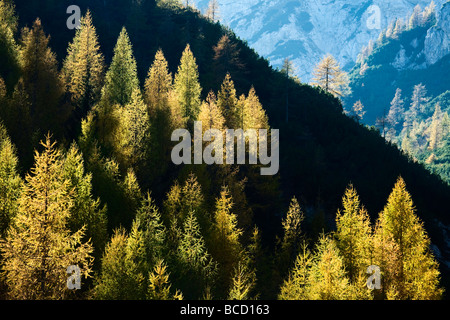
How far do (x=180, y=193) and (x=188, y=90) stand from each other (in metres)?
15.0

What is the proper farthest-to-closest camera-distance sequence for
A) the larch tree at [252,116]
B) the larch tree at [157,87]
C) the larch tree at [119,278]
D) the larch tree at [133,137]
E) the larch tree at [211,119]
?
the larch tree at [252,116]
the larch tree at [157,87]
the larch tree at [211,119]
the larch tree at [133,137]
the larch tree at [119,278]

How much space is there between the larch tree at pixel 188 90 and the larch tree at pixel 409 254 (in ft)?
69.7

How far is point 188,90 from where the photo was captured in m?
39.4

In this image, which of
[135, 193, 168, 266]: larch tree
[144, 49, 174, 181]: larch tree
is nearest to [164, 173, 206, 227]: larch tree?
[135, 193, 168, 266]: larch tree

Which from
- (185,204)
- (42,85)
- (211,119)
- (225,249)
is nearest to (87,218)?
(185,204)

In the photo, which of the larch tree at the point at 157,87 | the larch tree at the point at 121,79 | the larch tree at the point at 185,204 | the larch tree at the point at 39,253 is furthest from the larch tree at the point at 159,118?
the larch tree at the point at 39,253

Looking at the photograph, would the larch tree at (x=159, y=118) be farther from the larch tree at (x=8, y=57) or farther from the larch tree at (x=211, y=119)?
the larch tree at (x=8, y=57)

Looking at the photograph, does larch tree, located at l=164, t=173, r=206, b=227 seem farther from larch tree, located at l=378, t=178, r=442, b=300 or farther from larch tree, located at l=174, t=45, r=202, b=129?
larch tree, located at l=378, t=178, r=442, b=300

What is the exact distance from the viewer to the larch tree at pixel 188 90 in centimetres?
3784

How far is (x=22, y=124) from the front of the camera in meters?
31.0

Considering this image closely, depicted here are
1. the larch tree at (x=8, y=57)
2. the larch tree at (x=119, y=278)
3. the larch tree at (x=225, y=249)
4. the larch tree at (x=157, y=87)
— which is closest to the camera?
the larch tree at (x=119, y=278)

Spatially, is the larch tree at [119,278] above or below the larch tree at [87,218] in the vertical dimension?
below
